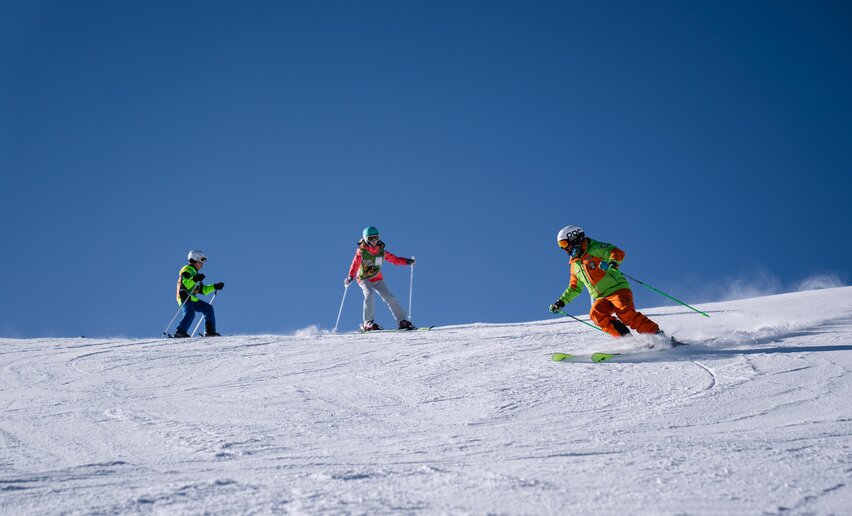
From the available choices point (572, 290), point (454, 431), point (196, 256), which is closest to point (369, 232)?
point (196, 256)

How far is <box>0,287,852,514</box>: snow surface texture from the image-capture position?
114 inches

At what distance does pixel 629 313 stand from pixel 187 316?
10.5m

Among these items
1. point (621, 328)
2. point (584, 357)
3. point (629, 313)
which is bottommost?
point (584, 357)

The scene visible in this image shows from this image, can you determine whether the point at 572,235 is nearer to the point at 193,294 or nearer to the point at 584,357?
the point at 584,357

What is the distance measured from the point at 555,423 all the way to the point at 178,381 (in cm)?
497

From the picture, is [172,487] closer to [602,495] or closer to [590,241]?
[602,495]

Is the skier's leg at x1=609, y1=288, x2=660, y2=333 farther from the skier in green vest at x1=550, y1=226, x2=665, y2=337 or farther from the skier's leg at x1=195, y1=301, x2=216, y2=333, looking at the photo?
the skier's leg at x1=195, y1=301, x2=216, y2=333

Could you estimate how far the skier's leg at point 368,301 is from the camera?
47.9 feet

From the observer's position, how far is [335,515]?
8.68 ft

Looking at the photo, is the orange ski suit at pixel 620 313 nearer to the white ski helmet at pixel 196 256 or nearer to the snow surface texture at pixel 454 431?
the snow surface texture at pixel 454 431

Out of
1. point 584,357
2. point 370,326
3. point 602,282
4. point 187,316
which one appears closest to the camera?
point 584,357

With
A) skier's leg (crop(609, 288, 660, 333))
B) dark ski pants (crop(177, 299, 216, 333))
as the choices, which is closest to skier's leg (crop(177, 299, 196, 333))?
dark ski pants (crop(177, 299, 216, 333))

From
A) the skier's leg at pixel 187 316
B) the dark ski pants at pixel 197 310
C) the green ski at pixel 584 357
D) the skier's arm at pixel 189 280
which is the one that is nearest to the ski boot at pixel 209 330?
the dark ski pants at pixel 197 310

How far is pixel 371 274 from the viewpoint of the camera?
14.8 m
